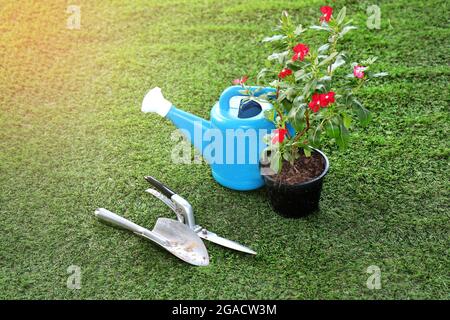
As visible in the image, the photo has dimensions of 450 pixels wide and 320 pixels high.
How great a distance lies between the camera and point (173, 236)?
86.4 inches

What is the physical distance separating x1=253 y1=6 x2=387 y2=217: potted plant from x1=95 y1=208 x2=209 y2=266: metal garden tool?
12.5 inches

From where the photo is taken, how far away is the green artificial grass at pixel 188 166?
2.08 metres

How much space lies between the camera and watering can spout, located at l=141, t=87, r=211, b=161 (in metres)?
2.31

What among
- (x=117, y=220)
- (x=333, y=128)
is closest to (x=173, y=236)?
(x=117, y=220)

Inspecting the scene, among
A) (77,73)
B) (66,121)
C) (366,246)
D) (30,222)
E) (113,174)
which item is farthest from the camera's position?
(77,73)

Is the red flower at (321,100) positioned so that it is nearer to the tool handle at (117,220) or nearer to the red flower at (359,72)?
the red flower at (359,72)

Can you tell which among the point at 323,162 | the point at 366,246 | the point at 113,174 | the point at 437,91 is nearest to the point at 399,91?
the point at 437,91

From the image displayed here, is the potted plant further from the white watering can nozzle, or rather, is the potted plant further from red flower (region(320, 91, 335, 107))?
the white watering can nozzle

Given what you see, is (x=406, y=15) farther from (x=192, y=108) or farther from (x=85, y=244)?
(x=85, y=244)

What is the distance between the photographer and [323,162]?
2.27 meters

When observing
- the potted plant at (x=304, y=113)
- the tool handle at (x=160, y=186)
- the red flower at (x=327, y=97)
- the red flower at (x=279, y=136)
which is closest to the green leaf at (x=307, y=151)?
the potted plant at (x=304, y=113)

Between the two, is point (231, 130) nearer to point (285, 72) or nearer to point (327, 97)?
point (285, 72)

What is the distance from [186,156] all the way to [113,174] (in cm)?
29

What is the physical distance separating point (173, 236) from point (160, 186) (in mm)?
227
